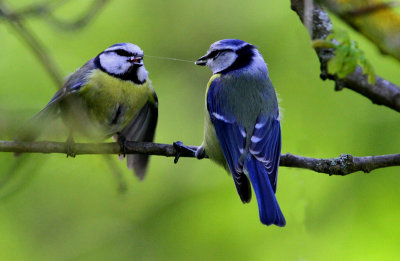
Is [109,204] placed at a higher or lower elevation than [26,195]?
lower

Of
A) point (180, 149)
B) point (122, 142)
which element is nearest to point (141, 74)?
point (122, 142)

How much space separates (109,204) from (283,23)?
2202 mm

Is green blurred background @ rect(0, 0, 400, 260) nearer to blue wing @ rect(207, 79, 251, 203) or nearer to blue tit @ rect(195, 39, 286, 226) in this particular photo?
blue tit @ rect(195, 39, 286, 226)

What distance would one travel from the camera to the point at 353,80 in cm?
115

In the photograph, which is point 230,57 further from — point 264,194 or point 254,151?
point 264,194

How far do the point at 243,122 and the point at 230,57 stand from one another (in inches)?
19.9

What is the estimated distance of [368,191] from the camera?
10.9 ft

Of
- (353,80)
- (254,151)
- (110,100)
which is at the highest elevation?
(353,80)

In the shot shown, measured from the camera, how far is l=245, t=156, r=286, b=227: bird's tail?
217 centimetres

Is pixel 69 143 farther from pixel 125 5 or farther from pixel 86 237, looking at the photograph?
pixel 125 5

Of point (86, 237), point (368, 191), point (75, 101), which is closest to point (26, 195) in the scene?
point (86, 237)

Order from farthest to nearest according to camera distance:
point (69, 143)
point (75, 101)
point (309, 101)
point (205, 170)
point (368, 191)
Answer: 1. point (205, 170)
2. point (309, 101)
3. point (368, 191)
4. point (75, 101)
5. point (69, 143)

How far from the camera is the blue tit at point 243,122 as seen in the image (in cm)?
241

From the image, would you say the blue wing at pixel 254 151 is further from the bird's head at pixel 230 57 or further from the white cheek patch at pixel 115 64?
the white cheek patch at pixel 115 64
